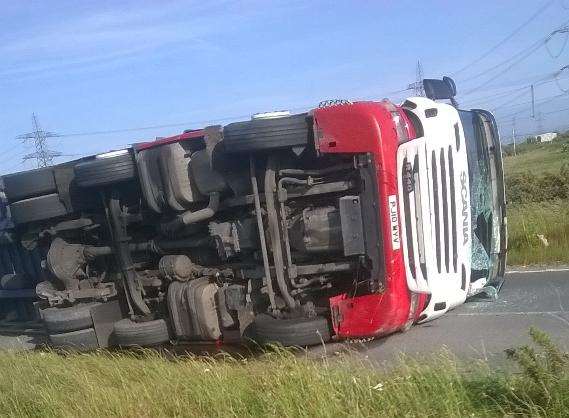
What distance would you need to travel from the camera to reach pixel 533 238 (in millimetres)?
10039

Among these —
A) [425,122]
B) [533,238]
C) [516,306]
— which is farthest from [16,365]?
[533,238]

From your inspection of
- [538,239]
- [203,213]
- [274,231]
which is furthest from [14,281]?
[538,239]

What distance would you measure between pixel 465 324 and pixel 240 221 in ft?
8.32

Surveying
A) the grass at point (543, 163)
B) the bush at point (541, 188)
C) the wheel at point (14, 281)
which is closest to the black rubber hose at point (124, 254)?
the wheel at point (14, 281)

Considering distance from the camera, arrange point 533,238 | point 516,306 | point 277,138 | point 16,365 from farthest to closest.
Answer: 1. point 533,238
2. point 516,306
3. point 16,365
4. point 277,138

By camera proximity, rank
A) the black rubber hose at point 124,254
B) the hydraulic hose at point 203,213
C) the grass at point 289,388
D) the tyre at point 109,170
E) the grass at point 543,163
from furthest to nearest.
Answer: the grass at point 543,163 → the black rubber hose at point 124,254 → the tyre at point 109,170 → the hydraulic hose at point 203,213 → the grass at point 289,388

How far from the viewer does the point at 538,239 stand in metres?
9.95

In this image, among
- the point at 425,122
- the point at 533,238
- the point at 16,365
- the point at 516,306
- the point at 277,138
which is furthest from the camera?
the point at 533,238

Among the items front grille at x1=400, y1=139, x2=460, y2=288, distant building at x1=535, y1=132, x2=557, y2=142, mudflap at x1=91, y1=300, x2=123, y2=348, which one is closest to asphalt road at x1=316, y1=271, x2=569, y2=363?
front grille at x1=400, y1=139, x2=460, y2=288

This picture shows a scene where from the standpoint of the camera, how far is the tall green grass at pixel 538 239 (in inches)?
370

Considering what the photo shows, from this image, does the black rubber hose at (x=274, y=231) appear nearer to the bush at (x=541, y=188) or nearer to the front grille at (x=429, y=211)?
the front grille at (x=429, y=211)

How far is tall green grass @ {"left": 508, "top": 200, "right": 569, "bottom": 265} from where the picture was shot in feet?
30.8

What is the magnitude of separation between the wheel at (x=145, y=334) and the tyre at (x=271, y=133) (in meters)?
1.77

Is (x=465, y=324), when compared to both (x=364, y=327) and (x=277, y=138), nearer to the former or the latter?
(x=364, y=327)
